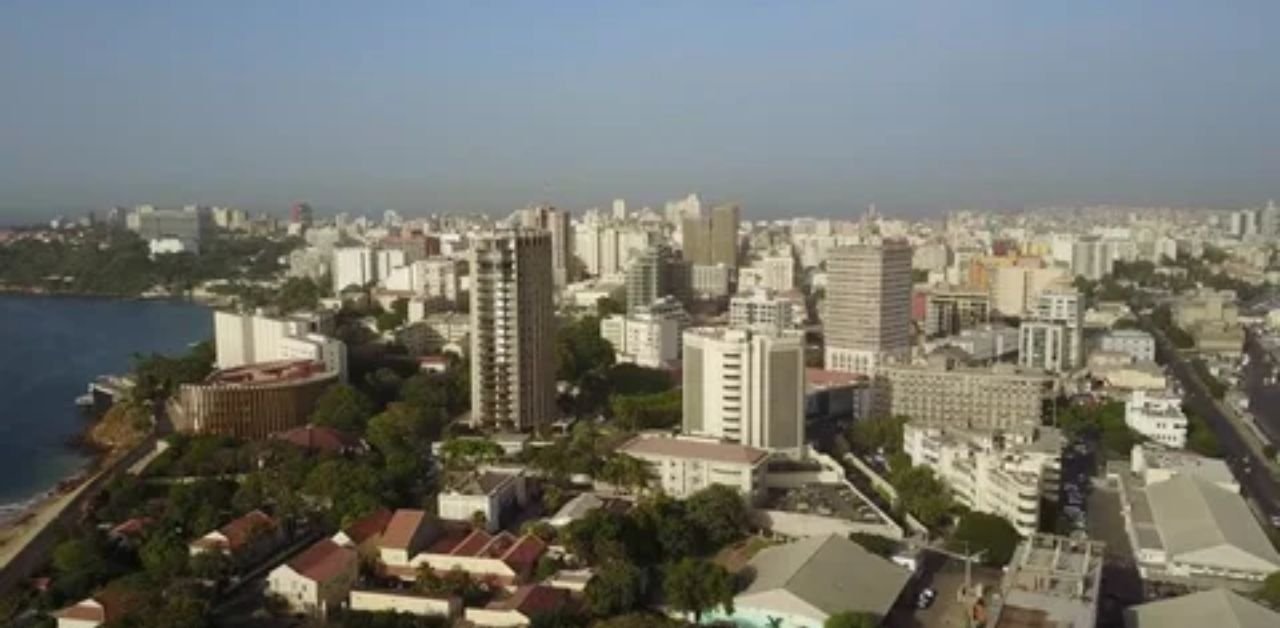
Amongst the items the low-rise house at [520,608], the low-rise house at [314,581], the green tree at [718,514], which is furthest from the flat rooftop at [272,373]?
the low-rise house at [520,608]

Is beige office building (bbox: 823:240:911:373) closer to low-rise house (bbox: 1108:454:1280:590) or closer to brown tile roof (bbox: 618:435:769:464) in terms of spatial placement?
brown tile roof (bbox: 618:435:769:464)

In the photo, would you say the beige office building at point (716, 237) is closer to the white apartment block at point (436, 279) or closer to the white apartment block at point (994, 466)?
the white apartment block at point (436, 279)

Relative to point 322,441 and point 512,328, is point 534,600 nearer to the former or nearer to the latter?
point 322,441

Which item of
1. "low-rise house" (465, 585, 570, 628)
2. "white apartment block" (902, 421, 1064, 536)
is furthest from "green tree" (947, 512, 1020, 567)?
"low-rise house" (465, 585, 570, 628)

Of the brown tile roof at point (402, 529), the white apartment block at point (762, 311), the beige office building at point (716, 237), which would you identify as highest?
the beige office building at point (716, 237)

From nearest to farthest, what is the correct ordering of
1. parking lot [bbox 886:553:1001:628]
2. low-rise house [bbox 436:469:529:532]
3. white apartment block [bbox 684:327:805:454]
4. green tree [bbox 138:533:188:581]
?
parking lot [bbox 886:553:1001:628], green tree [bbox 138:533:188:581], low-rise house [bbox 436:469:529:532], white apartment block [bbox 684:327:805:454]

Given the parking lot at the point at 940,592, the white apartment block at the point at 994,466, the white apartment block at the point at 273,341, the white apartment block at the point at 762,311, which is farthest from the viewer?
the white apartment block at the point at 762,311

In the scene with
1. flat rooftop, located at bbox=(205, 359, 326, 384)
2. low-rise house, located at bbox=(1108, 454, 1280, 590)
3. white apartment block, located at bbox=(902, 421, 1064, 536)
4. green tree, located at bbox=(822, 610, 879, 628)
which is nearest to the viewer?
green tree, located at bbox=(822, 610, 879, 628)

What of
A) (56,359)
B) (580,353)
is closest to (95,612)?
(580,353)
